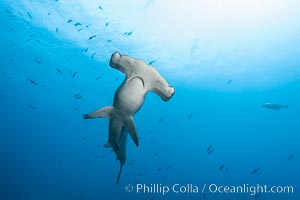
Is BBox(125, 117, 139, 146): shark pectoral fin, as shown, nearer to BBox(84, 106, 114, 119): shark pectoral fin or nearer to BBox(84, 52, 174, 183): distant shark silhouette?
BBox(84, 52, 174, 183): distant shark silhouette

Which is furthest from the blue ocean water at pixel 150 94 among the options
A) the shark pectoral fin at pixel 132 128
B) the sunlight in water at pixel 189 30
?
the shark pectoral fin at pixel 132 128

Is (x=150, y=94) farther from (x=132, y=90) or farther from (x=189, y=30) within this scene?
(x=132, y=90)

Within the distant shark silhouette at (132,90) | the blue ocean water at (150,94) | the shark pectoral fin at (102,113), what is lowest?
the blue ocean water at (150,94)

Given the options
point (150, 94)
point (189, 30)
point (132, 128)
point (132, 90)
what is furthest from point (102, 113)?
point (150, 94)

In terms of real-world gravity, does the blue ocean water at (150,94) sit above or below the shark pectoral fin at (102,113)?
below

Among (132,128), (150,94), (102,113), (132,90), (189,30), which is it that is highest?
(132,90)

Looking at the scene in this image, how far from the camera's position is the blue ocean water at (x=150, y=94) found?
66.0ft

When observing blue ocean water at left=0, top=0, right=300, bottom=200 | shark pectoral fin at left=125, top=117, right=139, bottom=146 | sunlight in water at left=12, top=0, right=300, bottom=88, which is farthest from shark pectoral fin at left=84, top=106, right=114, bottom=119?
sunlight in water at left=12, top=0, right=300, bottom=88

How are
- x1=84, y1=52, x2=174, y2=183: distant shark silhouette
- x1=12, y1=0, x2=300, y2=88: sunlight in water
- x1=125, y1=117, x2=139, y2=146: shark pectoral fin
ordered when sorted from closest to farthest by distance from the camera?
x1=84, y1=52, x2=174, y2=183: distant shark silhouette → x1=125, y1=117, x2=139, y2=146: shark pectoral fin → x1=12, y1=0, x2=300, y2=88: sunlight in water

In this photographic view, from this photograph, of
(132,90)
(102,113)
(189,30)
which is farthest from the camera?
(189,30)

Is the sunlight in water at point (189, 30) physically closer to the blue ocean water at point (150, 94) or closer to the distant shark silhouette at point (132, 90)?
the blue ocean water at point (150, 94)

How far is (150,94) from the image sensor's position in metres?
37.4

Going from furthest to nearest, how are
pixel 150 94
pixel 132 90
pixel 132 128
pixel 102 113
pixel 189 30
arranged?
pixel 150 94, pixel 189 30, pixel 102 113, pixel 132 128, pixel 132 90

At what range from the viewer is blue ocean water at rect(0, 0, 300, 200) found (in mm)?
20109
